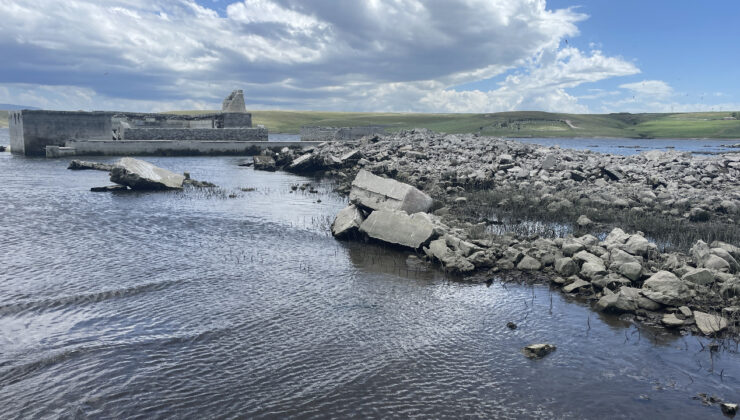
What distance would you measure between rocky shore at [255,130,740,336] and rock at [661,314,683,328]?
2cm

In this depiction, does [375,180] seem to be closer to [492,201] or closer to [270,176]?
[492,201]

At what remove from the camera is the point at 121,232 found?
57.7 ft

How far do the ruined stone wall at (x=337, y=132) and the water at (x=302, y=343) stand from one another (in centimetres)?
4290

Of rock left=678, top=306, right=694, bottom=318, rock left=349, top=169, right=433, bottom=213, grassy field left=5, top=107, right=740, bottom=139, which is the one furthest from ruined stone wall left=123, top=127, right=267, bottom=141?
grassy field left=5, top=107, right=740, bottom=139

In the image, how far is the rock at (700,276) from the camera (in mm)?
10962

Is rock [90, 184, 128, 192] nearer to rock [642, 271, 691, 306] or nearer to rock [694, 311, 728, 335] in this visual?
rock [642, 271, 691, 306]

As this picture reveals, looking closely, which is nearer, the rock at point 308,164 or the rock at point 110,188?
the rock at point 110,188

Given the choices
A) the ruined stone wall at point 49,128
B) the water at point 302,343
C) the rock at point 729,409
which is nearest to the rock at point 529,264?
the water at point 302,343

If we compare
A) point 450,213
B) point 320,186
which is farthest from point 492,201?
point 320,186

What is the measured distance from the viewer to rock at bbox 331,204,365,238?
17.0 metres

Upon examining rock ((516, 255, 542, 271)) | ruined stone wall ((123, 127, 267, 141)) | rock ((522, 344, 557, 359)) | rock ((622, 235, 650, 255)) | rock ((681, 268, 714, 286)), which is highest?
ruined stone wall ((123, 127, 267, 141))

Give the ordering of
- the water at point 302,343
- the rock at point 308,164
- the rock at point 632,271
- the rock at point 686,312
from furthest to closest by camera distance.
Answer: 1. the rock at point 308,164
2. the rock at point 632,271
3. the rock at point 686,312
4. the water at point 302,343

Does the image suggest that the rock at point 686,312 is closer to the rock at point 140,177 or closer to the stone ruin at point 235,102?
the rock at point 140,177

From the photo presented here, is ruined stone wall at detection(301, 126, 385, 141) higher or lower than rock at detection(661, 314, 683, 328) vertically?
higher
